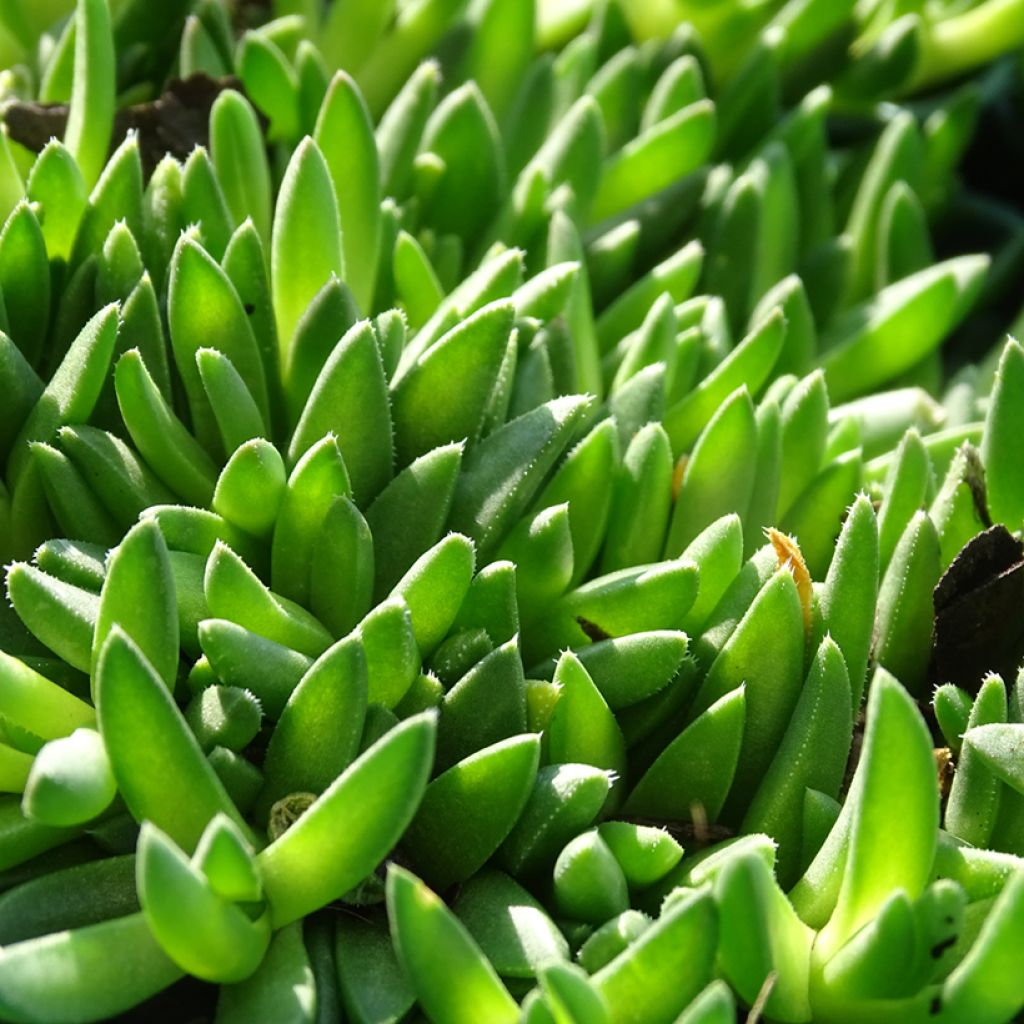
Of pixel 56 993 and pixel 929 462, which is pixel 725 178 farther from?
pixel 56 993

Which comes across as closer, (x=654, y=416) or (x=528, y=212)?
(x=654, y=416)

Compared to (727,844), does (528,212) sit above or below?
above

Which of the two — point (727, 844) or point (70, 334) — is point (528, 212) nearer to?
point (70, 334)

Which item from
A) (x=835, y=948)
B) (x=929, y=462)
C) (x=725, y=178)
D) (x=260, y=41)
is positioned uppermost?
(x=260, y=41)

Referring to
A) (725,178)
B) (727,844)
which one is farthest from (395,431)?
(725,178)

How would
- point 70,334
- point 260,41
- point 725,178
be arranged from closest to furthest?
1. point 70,334
2. point 260,41
3. point 725,178

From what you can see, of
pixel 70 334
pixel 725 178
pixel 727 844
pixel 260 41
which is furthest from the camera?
pixel 725 178
